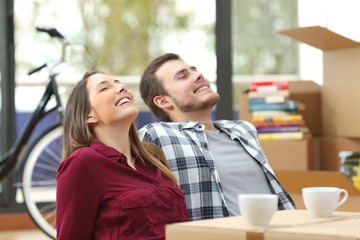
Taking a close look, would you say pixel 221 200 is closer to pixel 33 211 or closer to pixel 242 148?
pixel 242 148

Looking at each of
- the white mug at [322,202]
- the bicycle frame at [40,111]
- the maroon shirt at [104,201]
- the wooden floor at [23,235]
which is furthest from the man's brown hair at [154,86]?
the wooden floor at [23,235]

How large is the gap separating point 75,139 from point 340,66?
5.45 ft

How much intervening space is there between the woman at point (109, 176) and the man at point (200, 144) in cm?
11

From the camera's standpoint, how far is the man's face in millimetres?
1908

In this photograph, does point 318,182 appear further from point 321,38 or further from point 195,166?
point 195,166

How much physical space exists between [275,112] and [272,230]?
79.5 inches

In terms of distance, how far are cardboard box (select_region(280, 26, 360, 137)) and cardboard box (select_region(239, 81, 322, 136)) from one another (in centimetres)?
4

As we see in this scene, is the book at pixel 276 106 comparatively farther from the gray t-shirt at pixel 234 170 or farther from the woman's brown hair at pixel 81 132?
the woman's brown hair at pixel 81 132

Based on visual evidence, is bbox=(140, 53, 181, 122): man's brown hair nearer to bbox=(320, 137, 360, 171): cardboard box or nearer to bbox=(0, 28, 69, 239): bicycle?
bbox=(0, 28, 69, 239): bicycle

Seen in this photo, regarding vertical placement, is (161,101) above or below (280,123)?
above

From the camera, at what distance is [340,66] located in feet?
9.41

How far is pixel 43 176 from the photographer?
10.3ft

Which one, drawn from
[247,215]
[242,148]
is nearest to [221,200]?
[242,148]

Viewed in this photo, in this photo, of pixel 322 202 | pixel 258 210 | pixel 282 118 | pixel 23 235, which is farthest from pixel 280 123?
pixel 258 210
